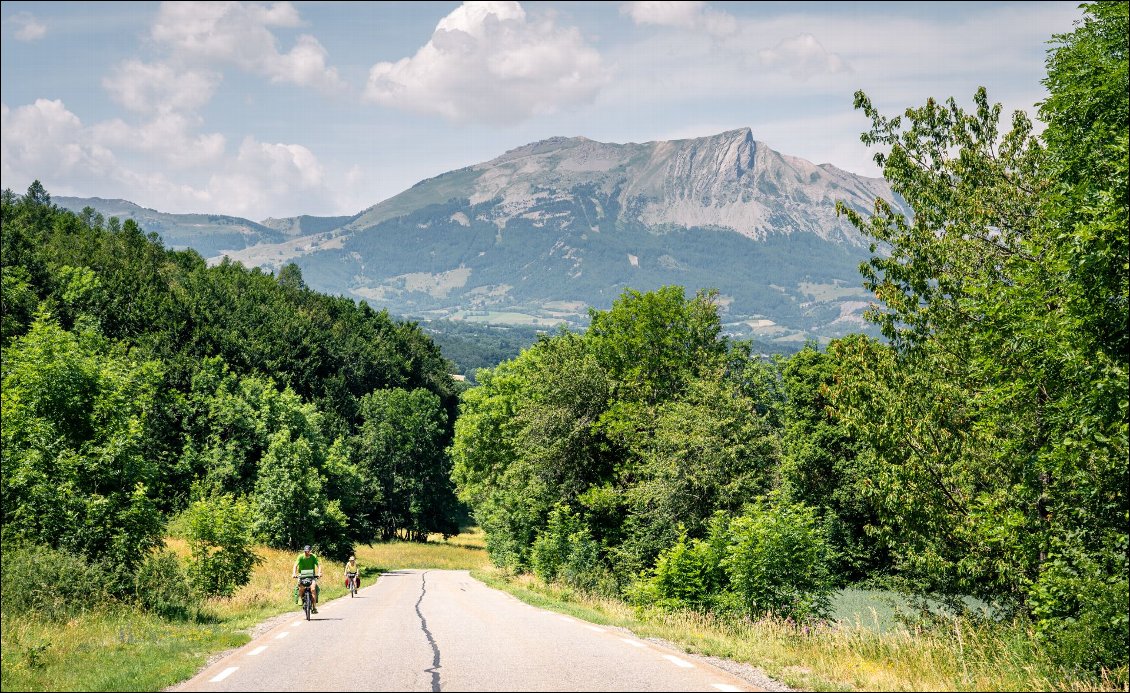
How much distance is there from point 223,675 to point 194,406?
180 ft

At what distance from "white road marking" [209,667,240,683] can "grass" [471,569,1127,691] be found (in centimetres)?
661

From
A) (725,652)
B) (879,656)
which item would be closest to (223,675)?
(725,652)

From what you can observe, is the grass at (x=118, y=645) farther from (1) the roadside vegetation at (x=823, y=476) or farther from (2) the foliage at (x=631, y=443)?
(2) the foliage at (x=631, y=443)

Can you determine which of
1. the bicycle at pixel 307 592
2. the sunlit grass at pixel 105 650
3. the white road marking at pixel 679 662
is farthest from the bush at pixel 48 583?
the white road marking at pixel 679 662

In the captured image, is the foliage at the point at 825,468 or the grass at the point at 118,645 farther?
the foliage at the point at 825,468

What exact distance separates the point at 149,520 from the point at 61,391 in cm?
348

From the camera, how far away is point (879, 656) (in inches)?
487

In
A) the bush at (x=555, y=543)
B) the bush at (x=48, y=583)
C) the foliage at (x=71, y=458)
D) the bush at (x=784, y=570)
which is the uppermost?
the foliage at (x=71, y=458)

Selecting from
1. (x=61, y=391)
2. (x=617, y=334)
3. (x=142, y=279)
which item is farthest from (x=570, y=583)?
(x=142, y=279)

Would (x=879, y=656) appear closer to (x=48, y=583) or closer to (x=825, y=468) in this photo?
(x=48, y=583)

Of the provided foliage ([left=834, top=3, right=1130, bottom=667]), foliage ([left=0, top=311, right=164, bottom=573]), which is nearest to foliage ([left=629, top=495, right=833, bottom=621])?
foliage ([left=834, top=3, right=1130, bottom=667])

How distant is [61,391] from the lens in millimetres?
19062

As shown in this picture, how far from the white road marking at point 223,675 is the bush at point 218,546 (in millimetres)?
14307

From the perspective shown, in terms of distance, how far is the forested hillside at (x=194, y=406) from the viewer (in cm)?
1864
